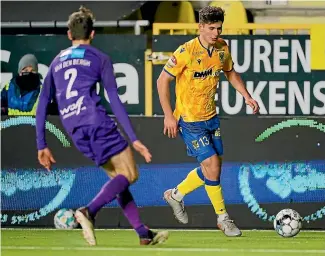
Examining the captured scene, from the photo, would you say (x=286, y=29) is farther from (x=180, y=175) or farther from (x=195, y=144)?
(x=195, y=144)

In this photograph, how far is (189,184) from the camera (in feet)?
41.3

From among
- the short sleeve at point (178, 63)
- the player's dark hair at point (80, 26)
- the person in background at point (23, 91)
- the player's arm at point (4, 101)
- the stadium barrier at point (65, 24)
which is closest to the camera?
the player's dark hair at point (80, 26)

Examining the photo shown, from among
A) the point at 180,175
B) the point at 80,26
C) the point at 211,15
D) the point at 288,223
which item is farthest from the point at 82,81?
the point at 180,175

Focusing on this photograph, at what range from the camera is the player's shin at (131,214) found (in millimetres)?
10430

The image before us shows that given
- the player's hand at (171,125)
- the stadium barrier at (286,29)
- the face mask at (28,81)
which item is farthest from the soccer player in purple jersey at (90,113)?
the stadium barrier at (286,29)

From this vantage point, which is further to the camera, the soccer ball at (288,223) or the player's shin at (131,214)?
the soccer ball at (288,223)

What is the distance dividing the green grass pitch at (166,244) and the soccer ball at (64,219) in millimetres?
101

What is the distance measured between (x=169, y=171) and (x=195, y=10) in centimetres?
417

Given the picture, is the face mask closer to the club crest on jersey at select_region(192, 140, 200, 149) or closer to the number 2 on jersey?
the club crest on jersey at select_region(192, 140, 200, 149)

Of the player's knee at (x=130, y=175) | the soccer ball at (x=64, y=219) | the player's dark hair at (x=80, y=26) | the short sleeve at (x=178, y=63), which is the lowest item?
the soccer ball at (x=64, y=219)

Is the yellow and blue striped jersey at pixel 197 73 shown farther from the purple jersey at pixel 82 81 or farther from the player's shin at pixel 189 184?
the purple jersey at pixel 82 81

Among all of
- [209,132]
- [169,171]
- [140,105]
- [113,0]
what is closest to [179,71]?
[209,132]

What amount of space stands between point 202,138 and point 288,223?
116cm

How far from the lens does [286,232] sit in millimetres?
12242
